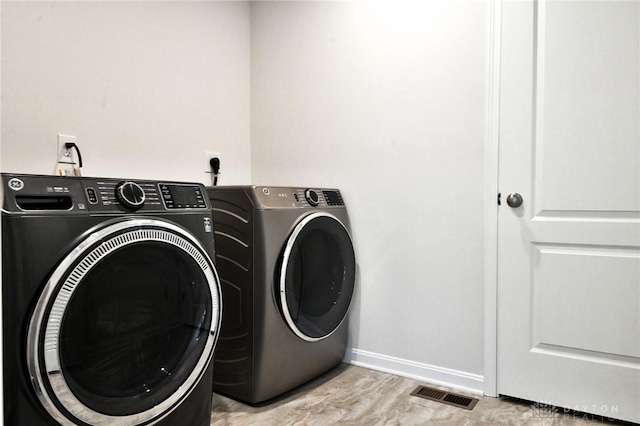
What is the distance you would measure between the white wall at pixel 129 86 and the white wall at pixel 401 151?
30 cm

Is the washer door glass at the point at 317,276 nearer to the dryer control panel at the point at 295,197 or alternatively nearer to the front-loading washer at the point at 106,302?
the dryer control panel at the point at 295,197

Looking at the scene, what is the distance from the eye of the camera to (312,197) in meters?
2.17

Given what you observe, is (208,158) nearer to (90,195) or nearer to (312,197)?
(312,197)

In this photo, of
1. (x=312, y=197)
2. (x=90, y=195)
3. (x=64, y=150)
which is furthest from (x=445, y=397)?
(x=64, y=150)

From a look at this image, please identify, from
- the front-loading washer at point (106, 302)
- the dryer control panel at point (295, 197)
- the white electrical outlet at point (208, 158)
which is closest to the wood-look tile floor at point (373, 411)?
the front-loading washer at point (106, 302)

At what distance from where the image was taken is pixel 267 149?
9.07 ft

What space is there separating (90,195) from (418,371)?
166 centimetres

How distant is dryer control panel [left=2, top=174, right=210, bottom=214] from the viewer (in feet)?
3.91

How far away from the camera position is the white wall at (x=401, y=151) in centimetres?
209

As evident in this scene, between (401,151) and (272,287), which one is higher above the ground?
(401,151)

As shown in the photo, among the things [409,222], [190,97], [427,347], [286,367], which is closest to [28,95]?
[190,97]

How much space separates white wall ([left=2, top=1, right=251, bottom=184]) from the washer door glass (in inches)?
31.3

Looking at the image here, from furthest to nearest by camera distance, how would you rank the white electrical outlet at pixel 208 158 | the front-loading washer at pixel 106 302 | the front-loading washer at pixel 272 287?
the white electrical outlet at pixel 208 158 → the front-loading washer at pixel 272 287 → the front-loading washer at pixel 106 302

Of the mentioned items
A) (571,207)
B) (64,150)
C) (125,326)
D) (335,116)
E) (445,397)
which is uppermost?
(335,116)
